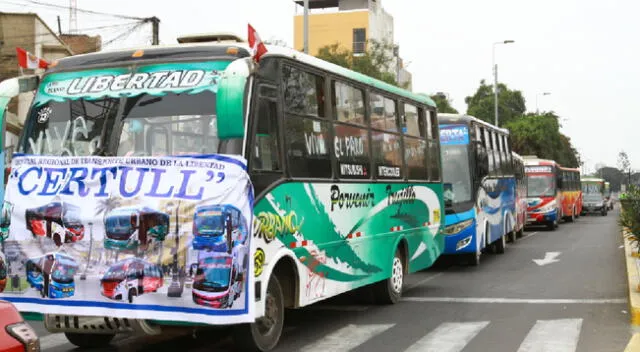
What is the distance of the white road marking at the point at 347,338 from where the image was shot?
887 cm

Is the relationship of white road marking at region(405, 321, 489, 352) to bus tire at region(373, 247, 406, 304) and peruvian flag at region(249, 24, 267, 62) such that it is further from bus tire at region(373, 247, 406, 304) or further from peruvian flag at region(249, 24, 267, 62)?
peruvian flag at region(249, 24, 267, 62)

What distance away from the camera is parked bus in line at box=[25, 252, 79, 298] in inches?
294

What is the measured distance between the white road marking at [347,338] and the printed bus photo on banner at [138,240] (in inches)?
71.1

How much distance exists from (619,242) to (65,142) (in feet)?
71.4

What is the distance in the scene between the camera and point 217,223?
7223mm

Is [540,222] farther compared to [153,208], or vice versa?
[540,222]

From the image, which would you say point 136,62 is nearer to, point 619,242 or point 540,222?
point 619,242

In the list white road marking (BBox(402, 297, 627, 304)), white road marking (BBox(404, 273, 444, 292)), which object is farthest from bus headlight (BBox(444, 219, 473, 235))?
white road marking (BBox(402, 297, 627, 304))

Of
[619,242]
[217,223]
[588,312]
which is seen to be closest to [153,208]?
[217,223]

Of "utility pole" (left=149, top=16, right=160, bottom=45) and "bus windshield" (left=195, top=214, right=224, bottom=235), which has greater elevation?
"utility pole" (left=149, top=16, right=160, bottom=45)

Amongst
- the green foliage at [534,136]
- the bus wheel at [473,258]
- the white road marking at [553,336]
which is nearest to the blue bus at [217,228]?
the white road marking at [553,336]

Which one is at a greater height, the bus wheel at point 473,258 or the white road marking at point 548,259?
the bus wheel at point 473,258

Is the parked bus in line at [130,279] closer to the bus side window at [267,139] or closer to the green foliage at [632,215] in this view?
the bus side window at [267,139]

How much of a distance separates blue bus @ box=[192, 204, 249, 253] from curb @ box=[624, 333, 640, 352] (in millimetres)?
4119
